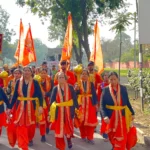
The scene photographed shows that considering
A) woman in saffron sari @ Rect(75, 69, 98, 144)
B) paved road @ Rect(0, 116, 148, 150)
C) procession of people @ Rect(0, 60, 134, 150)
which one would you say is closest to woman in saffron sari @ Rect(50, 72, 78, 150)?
procession of people @ Rect(0, 60, 134, 150)

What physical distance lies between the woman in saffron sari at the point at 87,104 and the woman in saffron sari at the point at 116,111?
1595 millimetres

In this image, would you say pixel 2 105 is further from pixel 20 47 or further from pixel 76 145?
pixel 20 47

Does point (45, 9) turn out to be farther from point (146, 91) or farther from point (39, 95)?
point (39, 95)

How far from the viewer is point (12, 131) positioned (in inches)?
265

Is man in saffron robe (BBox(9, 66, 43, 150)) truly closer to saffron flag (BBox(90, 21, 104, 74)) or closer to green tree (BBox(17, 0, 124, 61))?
saffron flag (BBox(90, 21, 104, 74))

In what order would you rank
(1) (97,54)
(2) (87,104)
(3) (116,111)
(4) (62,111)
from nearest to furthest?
(3) (116,111)
(4) (62,111)
(2) (87,104)
(1) (97,54)

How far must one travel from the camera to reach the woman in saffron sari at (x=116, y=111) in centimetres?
594

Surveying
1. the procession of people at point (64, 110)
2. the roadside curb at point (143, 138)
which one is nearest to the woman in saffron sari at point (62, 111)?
the procession of people at point (64, 110)

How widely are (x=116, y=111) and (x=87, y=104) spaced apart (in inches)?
70.6

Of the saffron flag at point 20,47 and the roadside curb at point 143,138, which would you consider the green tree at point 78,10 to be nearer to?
the saffron flag at point 20,47

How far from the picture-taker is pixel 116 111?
235 inches

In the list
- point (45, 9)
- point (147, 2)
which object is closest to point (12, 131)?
point (147, 2)

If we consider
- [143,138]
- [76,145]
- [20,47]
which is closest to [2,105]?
[76,145]

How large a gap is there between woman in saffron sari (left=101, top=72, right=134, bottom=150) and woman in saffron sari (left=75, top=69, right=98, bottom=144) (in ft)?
5.23
